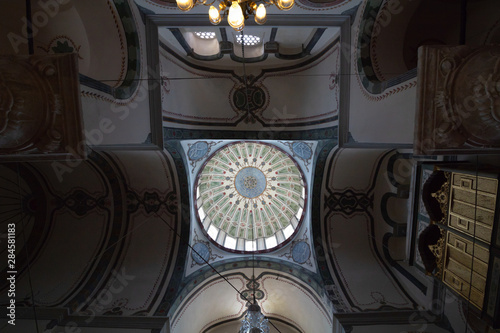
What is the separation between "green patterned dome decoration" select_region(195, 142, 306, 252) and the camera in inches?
365

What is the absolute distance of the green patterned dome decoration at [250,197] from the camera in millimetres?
9281

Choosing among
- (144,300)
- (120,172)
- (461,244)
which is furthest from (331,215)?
(120,172)

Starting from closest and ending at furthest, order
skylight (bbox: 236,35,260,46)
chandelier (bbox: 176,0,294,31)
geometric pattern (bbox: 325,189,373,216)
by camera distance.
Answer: chandelier (bbox: 176,0,294,31) → skylight (bbox: 236,35,260,46) → geometric pattern (bbox: 325,189,373,216)

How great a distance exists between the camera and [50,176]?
7746 mm

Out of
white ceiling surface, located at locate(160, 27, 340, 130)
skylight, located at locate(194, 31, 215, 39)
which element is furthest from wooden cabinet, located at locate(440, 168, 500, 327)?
skylight, located at locate(194, 31, 215, 39)

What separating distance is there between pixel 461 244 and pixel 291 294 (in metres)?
4.72

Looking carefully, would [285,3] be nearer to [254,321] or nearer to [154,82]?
[154,82]

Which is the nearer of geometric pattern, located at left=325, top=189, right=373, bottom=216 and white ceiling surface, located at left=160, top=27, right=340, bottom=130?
white ceiling surface, located at left=160, top=27, right=340, bottom=130

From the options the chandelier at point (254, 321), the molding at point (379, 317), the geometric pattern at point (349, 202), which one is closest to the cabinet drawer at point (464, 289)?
the molding at point (379, 317)

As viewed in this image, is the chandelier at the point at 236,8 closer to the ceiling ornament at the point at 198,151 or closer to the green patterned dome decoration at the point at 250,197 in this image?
the ceiling ornament at the point at 198,151

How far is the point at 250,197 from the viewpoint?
10.3 meters

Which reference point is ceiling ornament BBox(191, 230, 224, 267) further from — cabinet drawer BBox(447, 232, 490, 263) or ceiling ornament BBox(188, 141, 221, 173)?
cabinet drawer BBox(447, 232, 490, 263)

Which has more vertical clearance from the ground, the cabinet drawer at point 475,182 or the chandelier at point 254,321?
the cabinet drawer at point 475,182

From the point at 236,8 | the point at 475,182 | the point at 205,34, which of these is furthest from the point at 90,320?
the point at 475,182
